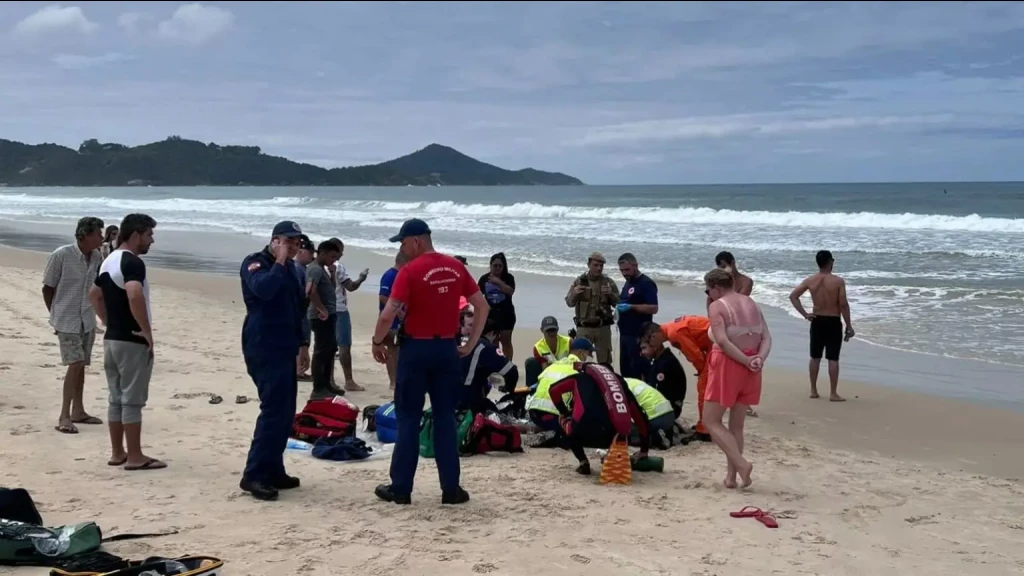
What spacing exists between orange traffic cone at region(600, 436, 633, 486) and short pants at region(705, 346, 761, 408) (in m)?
0.70

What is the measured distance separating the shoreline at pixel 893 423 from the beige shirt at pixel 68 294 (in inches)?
137

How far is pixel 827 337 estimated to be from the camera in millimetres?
9562

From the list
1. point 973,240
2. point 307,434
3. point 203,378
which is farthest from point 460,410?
point 973,240

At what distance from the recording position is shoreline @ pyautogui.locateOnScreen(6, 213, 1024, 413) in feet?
32.7

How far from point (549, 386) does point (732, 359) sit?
1463mm

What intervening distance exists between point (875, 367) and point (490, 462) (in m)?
6.07

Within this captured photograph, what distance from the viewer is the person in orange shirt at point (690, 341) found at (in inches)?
299

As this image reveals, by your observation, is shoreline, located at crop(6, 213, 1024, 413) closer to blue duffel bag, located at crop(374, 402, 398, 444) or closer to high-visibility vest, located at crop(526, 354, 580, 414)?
high-visibility vest, located at crop(526, 354, 580, 414)

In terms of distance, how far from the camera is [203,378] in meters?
9.57

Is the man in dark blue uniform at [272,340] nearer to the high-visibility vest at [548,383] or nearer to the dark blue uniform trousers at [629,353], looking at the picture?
the high-visibility vest at [548,383]

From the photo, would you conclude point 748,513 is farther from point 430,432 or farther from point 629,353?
point 629,353

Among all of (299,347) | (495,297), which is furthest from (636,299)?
(299,347)

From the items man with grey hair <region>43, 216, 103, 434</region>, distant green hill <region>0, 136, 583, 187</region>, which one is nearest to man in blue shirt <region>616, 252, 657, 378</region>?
man with grey hair <region>43, 216, 103, 434</region>

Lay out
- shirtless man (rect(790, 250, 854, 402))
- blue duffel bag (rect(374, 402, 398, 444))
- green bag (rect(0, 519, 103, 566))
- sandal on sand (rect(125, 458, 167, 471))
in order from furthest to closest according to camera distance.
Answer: shirtless man (rect(790, 250, 854, 402)), blue duffel bag (rect(374, 402, 398, 444)), sandal on sand (rect(125, 458, 167, 471)), green bag (rect(0, 519, 103, 566))
